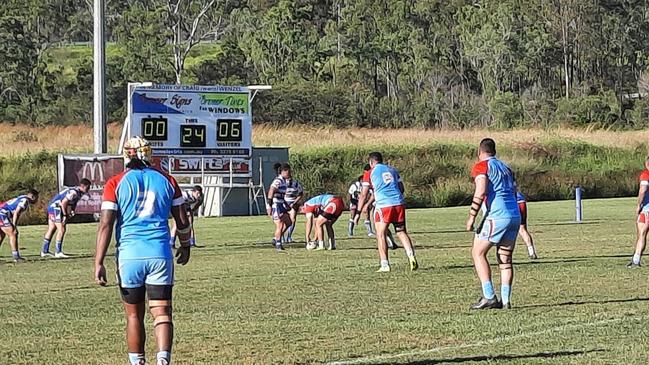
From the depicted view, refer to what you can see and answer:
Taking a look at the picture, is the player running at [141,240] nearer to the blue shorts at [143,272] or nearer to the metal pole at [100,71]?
the blue shorts at [143,272]

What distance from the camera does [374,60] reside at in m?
87.4

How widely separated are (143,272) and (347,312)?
5.20 metres

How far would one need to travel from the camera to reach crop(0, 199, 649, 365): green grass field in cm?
1101

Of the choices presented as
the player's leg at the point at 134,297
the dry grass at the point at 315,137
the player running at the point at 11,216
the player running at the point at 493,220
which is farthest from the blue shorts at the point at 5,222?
the dry grass at the point at 315,137

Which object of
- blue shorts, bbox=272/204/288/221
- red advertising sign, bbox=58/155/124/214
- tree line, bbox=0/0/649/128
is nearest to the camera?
blue shorts, bbox=272/204/288/221

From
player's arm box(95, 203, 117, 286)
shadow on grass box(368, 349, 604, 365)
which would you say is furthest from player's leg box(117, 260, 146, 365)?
shadow on grass box(368, 349, 604, 365)

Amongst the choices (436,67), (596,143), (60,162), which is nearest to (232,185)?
(60,162)

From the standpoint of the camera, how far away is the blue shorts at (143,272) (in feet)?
30.3

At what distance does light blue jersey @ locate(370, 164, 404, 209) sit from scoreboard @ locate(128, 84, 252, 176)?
20.3m

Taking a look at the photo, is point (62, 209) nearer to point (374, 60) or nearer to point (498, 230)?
point (498, 230)

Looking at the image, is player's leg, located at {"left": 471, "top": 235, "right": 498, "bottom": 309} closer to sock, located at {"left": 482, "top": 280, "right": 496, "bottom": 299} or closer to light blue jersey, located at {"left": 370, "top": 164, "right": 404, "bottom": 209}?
sock, located at {"left": 482, "top": 280, "right": 496, "bottom": 299}

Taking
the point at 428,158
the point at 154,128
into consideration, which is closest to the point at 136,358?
the point at 154,128

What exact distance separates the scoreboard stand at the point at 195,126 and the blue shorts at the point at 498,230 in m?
25.6

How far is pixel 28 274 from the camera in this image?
21.1 meters
